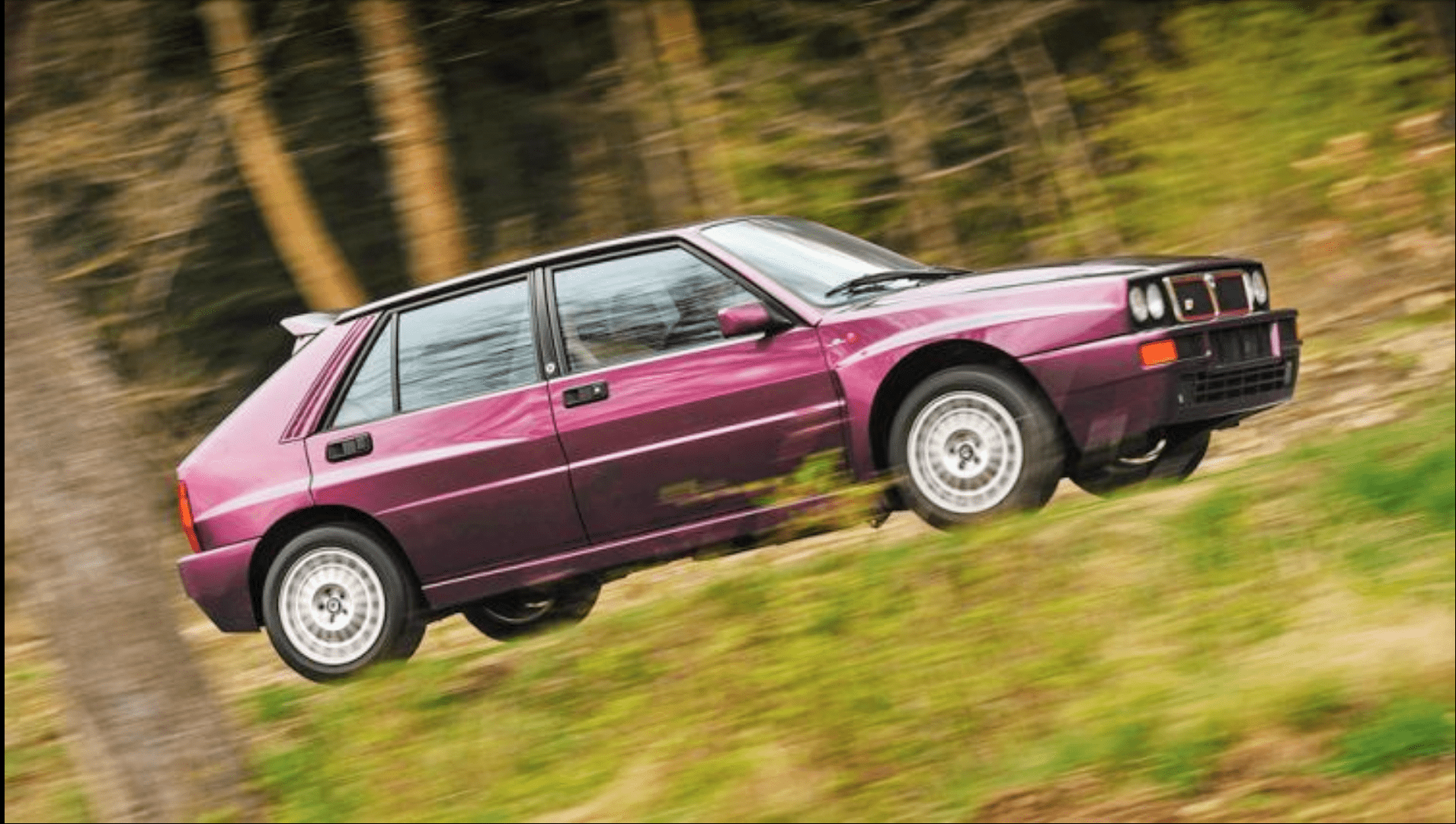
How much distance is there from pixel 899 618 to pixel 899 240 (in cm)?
849

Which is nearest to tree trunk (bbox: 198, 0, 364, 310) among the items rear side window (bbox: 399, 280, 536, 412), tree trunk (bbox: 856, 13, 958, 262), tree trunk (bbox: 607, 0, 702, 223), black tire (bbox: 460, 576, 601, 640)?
tree trunk (bbox: 607, 0, 702, 223)

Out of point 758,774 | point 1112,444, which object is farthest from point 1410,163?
point 758,774

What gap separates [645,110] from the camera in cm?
1498

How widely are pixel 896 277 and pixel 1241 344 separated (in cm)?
158

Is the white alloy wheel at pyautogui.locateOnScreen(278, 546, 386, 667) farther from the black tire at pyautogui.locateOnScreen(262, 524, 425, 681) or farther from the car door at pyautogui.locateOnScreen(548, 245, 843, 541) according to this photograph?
the car door at pyautogui.locateOnScreen(548, 245, 843, 541)

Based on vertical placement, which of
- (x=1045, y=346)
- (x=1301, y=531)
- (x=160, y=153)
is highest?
(x=160, y=153)

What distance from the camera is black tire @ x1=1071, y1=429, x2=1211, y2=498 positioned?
960cm

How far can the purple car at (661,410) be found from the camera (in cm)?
856

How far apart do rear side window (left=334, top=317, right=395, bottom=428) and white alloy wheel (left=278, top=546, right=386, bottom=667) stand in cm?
62

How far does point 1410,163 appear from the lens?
1336cm

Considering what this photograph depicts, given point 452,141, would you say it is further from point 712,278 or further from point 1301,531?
point 1301,531

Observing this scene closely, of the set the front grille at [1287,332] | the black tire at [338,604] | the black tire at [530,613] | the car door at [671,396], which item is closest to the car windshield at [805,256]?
the car door at [671,396]

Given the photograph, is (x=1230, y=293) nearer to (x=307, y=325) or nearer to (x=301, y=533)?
(x=301, y=533)

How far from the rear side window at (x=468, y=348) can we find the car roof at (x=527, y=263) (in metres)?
0.06
